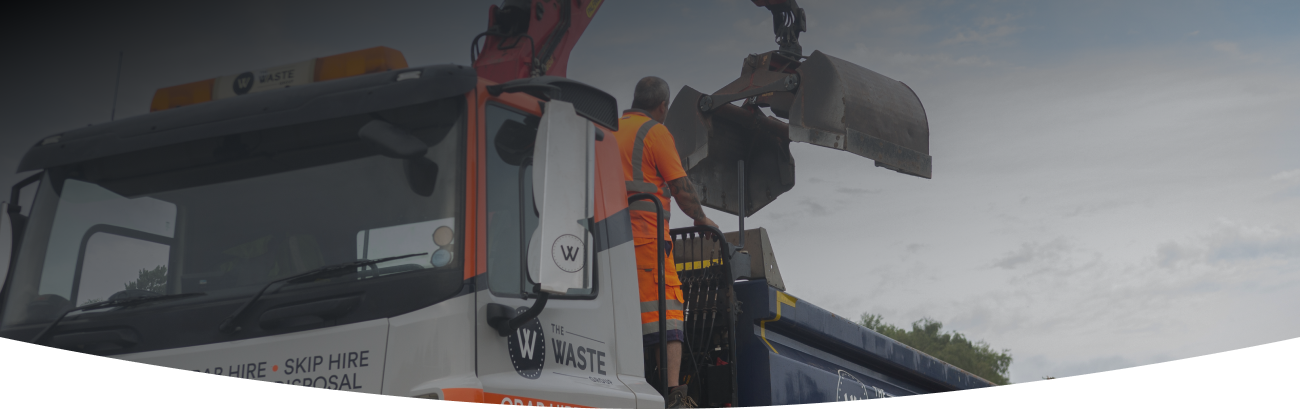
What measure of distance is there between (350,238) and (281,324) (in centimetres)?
28

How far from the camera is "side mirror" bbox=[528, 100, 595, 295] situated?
7.54 ft

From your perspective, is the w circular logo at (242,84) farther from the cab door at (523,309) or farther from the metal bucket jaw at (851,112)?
the metal bucket jaw at (851,112)

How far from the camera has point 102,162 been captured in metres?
2.85

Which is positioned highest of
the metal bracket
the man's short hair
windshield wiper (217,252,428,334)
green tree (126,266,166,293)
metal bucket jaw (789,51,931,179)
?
the metal bracket

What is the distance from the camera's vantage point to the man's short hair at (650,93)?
4.08 metres

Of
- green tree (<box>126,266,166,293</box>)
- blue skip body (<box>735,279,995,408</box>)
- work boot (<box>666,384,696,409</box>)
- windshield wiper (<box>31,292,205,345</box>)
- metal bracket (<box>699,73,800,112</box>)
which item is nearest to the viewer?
windshield wiper (<box>31,292,205,345</box>)

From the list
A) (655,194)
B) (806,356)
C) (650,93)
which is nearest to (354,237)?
(655,194)

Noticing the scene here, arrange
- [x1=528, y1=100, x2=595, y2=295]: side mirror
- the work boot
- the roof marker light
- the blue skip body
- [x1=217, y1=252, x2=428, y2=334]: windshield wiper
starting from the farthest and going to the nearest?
1. the blue skip body
2. the work boot
3. the roof marker light
4. [x1=217, y1=252, x2=428, y2=334]: windshield wiper
5. [x1=528, y1=100, x2=595, y2=295]: side mirror

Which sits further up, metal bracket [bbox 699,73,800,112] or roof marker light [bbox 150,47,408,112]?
metal bracket [bbox 699,73,800,112]

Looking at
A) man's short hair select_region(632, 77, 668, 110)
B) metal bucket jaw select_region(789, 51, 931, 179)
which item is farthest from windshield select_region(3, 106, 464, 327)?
metal bucket jaw select_region(789, 51, 931, 179)

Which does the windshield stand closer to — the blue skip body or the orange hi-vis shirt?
the orange hi-vis shirt

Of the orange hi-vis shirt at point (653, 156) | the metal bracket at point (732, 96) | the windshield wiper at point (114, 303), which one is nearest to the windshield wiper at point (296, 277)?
the windshield wiper at point (114, 303)

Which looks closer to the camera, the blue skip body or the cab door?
the cab door

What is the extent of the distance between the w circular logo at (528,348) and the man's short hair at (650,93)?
159 cm
